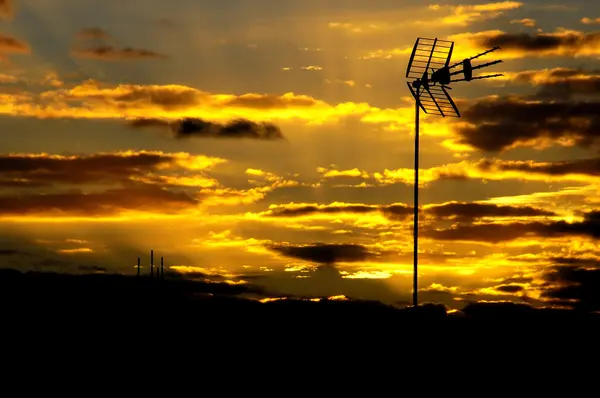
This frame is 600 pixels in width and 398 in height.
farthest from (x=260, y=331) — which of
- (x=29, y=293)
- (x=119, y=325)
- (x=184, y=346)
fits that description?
(x=29, y=293)

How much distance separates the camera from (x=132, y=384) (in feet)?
318

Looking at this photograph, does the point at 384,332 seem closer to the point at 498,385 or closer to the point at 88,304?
the point at 498,385

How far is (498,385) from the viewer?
93125 millimetres

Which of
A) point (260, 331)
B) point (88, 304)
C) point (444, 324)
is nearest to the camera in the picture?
point (444, 324)

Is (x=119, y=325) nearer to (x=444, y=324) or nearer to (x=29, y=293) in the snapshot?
(x=29, y=293)

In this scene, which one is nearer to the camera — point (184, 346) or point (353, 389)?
point (353, 389)

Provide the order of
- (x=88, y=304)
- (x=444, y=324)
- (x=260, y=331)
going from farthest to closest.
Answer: (x=88, y=304) → (x=260, y=331) → (x=444, y=324)

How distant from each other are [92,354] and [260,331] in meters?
18.5

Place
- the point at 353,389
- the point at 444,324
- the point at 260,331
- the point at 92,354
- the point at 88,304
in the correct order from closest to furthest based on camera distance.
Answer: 1. the point at 353,389
2. the point at 444,324
3. the point at 92,354
4. the point at 260,331
5. the point at 88,304

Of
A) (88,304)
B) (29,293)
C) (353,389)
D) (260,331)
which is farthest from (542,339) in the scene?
(29,293)

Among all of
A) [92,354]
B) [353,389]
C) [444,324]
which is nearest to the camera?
[353,389]

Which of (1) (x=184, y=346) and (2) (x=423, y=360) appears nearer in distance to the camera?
(2) (x=423, y=360)

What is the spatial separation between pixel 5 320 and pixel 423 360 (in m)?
50.7

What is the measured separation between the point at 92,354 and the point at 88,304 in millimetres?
20173
